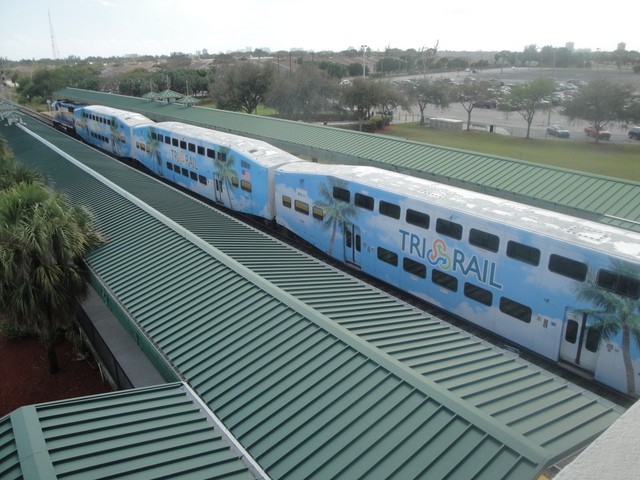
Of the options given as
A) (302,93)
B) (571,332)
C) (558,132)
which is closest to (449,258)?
(571,332)

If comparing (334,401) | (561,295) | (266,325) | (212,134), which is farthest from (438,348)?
(212,134)

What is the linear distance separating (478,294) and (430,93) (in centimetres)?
5602

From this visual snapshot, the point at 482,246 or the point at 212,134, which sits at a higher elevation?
the point at 212,134

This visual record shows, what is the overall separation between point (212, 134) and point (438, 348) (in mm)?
21996

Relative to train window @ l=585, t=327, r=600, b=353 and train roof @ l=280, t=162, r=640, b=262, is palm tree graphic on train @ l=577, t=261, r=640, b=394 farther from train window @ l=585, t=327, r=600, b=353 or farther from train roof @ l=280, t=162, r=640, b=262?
train roof @ l=280, t=162, r=640, b=262

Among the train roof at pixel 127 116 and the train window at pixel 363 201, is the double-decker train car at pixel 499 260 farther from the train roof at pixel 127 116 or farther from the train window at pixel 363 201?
the train roof at pixel 127 116

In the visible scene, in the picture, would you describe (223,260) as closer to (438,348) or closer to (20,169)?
(438,348)

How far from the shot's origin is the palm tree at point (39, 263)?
1292 centimetres

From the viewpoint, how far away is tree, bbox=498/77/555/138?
53.8 metres

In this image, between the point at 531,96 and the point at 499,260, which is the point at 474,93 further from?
the point at 499,260

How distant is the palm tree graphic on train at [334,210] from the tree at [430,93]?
49.6 m

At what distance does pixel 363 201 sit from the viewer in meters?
18.4

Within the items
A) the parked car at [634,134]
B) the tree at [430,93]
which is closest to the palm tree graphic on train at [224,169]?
the parked car at [634,134]

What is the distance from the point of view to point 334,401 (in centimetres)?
802
